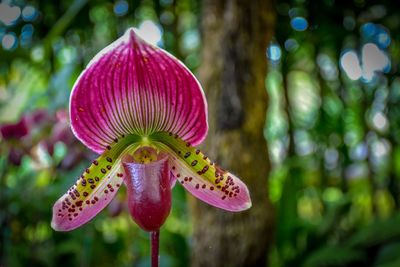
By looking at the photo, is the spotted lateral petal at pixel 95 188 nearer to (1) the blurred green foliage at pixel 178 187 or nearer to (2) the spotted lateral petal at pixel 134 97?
(2) the spotted lateral petal at pixel 134 97

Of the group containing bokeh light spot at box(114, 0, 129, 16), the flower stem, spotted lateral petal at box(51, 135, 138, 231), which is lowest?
the flower stem

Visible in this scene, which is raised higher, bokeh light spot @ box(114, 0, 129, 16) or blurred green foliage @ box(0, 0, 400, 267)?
bokeh light spot @ box(114, 0, 129, 16)

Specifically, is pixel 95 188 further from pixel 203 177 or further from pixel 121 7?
pixel 121 7

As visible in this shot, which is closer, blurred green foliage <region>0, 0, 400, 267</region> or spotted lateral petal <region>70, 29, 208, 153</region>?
spotted lateral petal <region>70, 29, 208, 153</region>

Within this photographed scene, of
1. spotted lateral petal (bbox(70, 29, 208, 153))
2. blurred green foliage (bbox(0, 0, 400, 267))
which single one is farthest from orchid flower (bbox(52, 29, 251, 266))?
blurred green foliage (bbox(0, 0, 400, 267))

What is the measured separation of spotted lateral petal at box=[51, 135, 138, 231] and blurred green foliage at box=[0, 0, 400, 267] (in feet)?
1.49

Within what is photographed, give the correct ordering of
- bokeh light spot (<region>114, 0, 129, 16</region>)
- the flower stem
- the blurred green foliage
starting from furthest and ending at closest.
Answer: bokeh light spot (<region>114, 0, 129, 16</region>), the blurred green foliage, the flower stem

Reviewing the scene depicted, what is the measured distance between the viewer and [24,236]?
128cm

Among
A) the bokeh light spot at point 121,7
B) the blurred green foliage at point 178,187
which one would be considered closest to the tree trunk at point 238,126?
the blurred green foliage at point 178,187

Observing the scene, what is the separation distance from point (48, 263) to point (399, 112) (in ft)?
4.15

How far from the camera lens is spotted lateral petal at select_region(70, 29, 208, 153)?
360 millimetres

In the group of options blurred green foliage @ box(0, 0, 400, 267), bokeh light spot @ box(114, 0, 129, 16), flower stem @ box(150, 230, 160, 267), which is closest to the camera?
flower stem @ box(150, 230, 160, 267)

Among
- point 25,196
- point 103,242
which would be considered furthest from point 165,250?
point 25,196

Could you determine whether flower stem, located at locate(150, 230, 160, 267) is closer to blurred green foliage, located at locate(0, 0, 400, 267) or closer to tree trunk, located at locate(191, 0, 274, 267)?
blurred green foliage, located at locate(0, 0, 400, 267)
